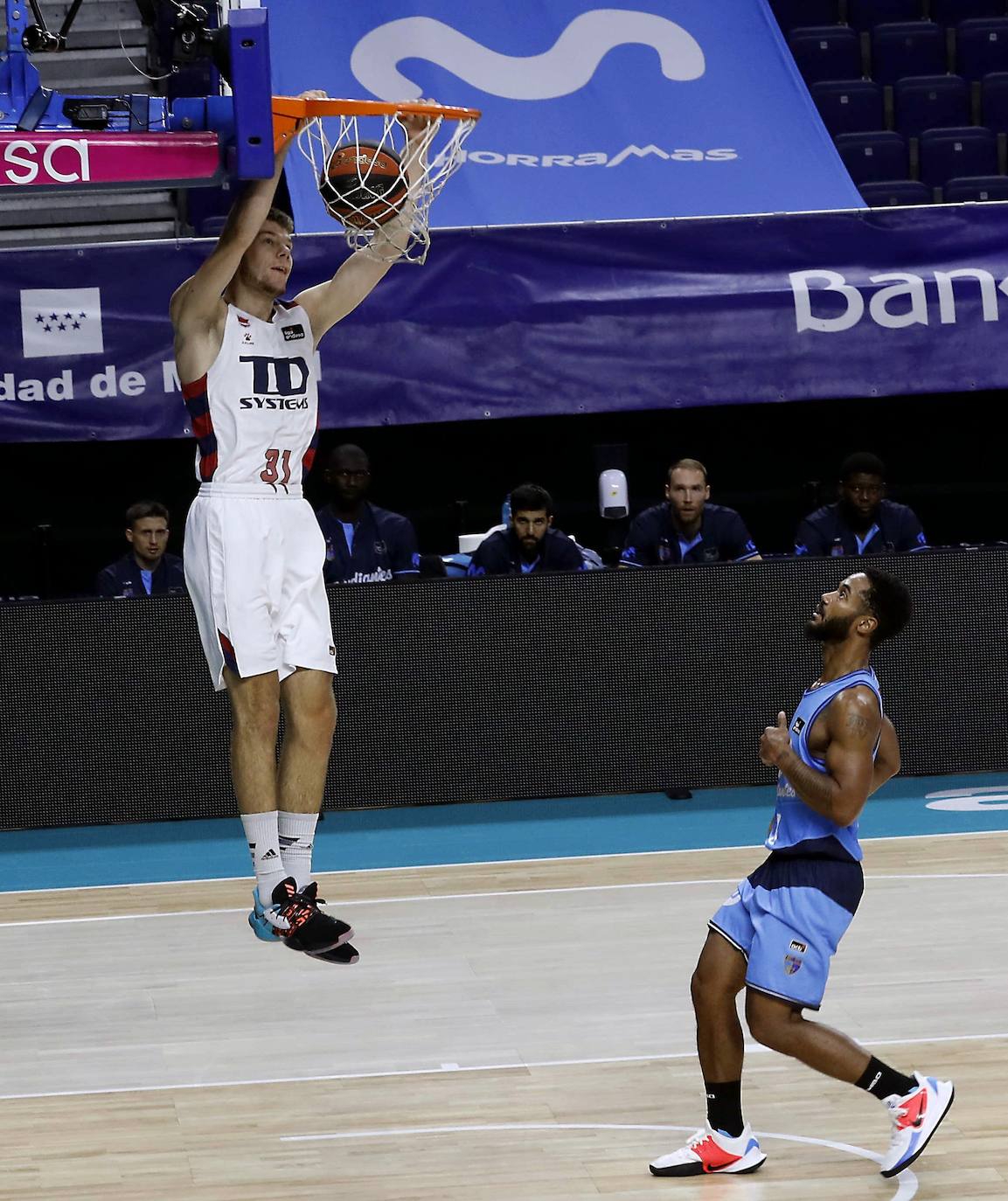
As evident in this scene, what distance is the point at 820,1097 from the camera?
5.82 meters

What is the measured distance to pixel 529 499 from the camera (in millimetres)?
10031

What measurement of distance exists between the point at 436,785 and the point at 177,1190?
192 inches

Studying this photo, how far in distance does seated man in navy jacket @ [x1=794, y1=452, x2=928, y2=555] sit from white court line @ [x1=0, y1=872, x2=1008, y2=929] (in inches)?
93.2

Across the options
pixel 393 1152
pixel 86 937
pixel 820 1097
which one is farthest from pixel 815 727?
pixel 86 937

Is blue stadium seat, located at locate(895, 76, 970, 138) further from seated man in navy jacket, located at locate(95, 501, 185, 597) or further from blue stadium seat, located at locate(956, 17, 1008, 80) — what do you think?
seated man in navy jacket, located at locate(95, 501, 185, 597)

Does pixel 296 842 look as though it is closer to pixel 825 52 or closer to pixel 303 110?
pixel 303 110

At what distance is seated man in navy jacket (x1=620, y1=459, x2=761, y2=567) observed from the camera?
34.1 feet

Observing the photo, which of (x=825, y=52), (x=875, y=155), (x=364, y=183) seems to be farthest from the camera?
(x=825, y=52)

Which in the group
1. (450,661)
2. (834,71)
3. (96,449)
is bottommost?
(450,661)

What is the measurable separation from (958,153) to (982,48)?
135 centimetres

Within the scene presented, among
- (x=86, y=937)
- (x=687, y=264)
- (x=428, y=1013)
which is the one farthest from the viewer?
(x=687, y=264)

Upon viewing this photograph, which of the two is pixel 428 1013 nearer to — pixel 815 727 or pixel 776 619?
pixel 815 727

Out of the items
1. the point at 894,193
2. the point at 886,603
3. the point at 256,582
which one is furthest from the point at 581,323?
the point at 886,603

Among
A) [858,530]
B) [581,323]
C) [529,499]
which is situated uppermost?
[581,323]
